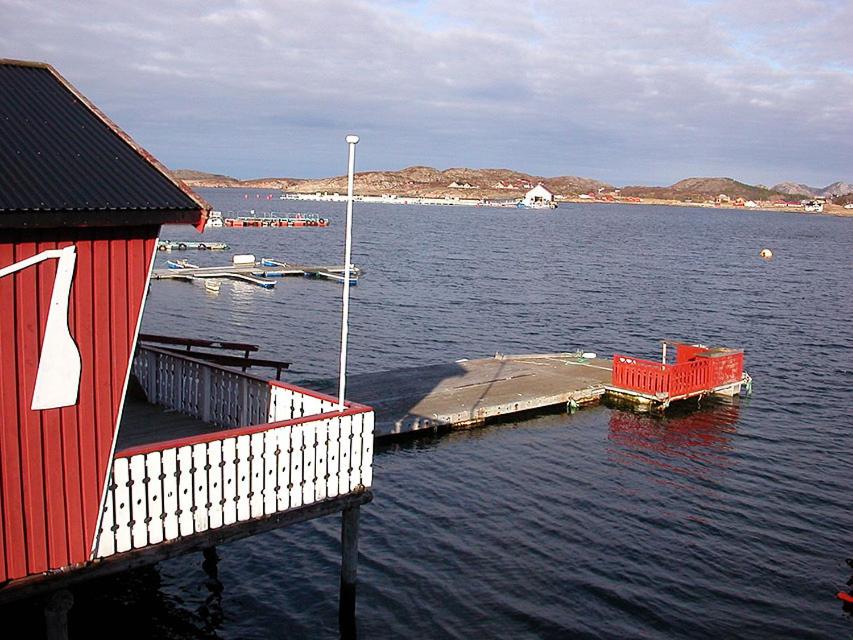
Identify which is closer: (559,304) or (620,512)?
(620,512)

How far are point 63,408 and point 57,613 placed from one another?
2.61m

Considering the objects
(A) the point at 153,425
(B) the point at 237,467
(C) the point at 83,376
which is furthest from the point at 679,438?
(C) the point at 83,376

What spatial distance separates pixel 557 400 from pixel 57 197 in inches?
809

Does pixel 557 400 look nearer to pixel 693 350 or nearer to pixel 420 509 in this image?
pixel 693 350

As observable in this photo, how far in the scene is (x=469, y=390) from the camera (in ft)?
90.7

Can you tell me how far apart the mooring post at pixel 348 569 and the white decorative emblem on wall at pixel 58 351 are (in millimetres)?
4918

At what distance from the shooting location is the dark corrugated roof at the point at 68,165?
902 cm

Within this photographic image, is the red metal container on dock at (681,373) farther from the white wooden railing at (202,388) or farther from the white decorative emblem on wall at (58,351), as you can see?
the white decorative emblem on wall at (58,351)

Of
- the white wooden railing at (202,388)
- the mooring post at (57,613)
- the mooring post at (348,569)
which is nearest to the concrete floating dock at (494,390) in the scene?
the white wooden railing at (202,388)

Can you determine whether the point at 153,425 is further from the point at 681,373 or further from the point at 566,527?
the point at 681,373

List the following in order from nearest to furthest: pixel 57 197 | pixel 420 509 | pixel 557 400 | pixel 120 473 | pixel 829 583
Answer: pixel 57 197, pixel 120 473, pixel 829 583, pixel 420 509, pixel 557 400

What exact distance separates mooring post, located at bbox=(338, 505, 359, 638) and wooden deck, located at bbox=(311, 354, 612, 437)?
8.91 meters

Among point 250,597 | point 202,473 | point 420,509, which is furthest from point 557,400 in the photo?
point 202,473

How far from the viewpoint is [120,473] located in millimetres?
10062
